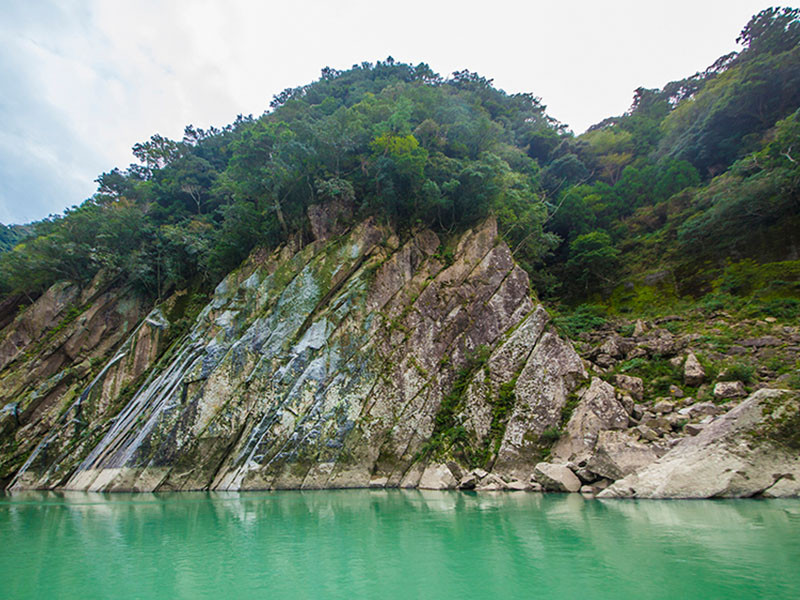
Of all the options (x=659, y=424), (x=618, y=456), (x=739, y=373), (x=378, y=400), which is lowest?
(x=618, y=456)

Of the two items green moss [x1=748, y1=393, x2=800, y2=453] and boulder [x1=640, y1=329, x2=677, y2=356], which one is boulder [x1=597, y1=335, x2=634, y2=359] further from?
green moss [x1=748, y1=393, x2=800, y2=453]

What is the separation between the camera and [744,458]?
928 cm

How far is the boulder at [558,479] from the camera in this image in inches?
484

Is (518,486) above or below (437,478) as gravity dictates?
below

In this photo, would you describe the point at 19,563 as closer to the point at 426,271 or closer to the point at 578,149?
the point at 426,271

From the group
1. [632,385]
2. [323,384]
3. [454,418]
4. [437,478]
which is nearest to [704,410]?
[632,385]

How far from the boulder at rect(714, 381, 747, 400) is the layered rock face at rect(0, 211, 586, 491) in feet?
14.8

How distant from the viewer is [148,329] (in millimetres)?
26125

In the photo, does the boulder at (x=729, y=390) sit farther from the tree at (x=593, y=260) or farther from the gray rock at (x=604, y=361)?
the tree at (x=593, y=260)

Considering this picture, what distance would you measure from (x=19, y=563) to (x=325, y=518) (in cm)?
506

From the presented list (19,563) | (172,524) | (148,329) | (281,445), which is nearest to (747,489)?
(172,524)

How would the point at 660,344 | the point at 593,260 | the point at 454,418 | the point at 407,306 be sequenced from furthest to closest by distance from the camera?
the point at 593,260 < the point at 407,306 < the point at 454,418 < the point at 660,344

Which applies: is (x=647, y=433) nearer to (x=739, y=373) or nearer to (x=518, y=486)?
(x=739, y=373)

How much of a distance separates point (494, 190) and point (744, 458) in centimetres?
1712
